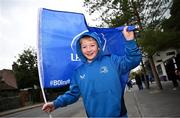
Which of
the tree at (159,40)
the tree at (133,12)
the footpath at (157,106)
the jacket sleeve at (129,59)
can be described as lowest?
the footpath at (157,106)

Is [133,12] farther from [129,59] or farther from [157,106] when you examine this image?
[129,59]

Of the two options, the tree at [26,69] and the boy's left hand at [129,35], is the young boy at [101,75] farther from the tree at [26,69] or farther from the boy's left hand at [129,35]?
the tree at [26,69]

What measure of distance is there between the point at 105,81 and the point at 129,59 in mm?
334

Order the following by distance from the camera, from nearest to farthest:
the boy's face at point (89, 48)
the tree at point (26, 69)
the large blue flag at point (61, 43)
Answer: the boy's face at point (89, 48), the large blue flag at point (61, 43), the tree at point (26, 69)

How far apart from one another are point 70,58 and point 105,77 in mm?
705

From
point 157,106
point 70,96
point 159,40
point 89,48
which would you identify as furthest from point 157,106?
point 89,48

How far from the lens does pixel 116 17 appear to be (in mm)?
24281

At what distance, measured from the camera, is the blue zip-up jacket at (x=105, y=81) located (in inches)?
146

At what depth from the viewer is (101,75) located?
373cm

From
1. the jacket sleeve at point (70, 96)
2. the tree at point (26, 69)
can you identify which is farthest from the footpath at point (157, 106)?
the tree at point (26, 69)

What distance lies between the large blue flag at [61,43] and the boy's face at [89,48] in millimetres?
303

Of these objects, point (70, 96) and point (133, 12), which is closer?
point (70, 96)

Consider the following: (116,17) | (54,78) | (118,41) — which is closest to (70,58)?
(54,78)

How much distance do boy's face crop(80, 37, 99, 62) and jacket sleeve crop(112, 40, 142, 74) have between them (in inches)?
8.7
